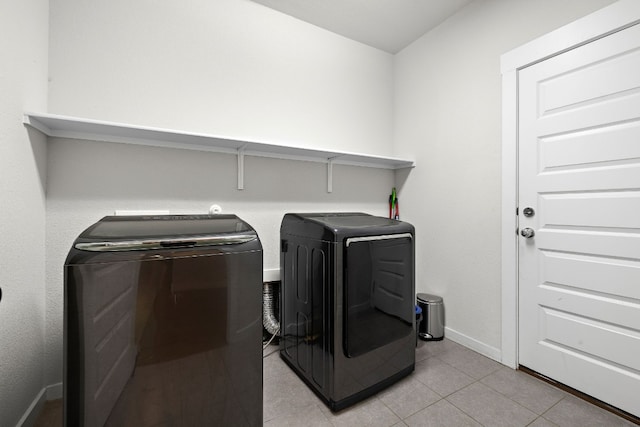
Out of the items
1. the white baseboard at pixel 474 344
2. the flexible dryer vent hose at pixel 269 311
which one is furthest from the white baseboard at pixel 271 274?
the white baseboard at pixel 474 344

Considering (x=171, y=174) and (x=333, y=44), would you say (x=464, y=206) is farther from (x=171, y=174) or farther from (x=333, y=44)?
(x=171, y=174)

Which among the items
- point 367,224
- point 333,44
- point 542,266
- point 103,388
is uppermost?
point 333,44

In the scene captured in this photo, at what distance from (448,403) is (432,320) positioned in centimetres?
77

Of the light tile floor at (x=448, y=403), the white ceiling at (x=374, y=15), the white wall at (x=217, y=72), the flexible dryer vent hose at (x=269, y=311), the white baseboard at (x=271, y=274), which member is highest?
the white ceiling at (x=374, y=15)

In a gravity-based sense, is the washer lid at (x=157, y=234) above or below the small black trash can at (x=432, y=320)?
above

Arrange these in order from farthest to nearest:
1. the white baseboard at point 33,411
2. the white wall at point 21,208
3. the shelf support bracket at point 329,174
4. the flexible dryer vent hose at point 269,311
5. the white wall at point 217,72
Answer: the shelf support bracket at point 329,174
the flexible dryer vent hose at point 269,311
the white wall at point 217,72
the white baseboard at point 33,411
the white wall at point 21,208

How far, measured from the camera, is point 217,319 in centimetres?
107

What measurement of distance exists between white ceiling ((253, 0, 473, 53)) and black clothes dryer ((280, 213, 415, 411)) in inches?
65.5

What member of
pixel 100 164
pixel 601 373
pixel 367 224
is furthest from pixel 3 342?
pixel 601 373

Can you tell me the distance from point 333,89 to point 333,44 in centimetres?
40

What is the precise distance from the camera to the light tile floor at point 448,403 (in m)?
1.34

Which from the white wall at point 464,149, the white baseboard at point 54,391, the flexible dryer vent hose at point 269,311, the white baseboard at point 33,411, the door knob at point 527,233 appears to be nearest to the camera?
the white baseboard at point 33,411

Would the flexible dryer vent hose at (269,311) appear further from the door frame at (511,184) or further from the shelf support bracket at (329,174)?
the door frame at (511,184)

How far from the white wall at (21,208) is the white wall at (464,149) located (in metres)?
2.56
